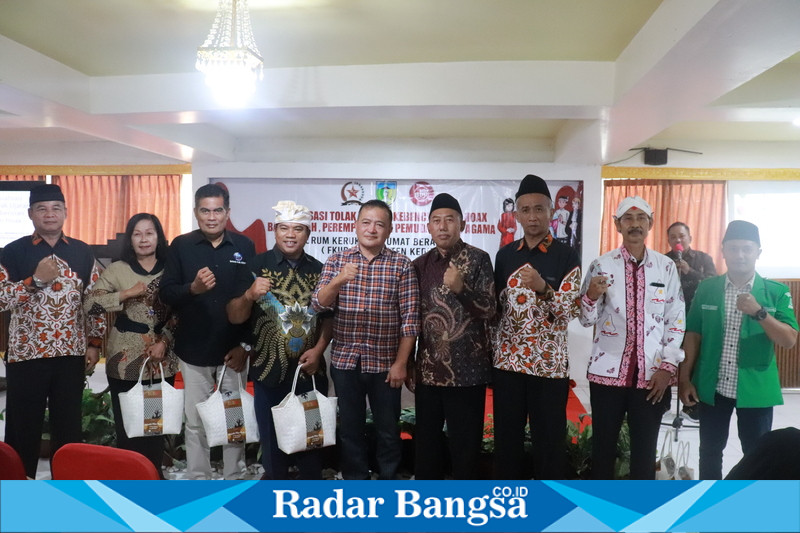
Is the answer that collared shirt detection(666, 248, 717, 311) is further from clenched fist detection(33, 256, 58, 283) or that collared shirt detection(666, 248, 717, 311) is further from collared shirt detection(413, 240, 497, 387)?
clenched fist detection(33, 256, 58, 283)

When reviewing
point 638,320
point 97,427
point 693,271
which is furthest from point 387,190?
point 638,320

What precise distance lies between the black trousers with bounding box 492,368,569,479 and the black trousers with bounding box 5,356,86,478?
6.09 ft

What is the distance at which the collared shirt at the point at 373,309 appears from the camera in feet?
7.40

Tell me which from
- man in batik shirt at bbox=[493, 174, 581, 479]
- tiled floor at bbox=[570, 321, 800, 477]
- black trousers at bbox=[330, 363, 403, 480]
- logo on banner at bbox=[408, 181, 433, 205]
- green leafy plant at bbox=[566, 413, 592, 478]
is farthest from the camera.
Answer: logo on banner at bbox=[408, 181, 433, 205]

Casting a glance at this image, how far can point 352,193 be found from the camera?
562 cm

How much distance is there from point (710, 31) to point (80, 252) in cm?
272

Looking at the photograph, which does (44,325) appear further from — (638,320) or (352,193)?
(352,193)

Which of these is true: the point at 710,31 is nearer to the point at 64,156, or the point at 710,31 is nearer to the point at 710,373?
the point at 710,373

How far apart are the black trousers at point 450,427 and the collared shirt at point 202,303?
2.88 feet

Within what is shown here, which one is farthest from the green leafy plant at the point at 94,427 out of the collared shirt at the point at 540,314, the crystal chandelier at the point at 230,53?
the collared shirt at the point at 540,314

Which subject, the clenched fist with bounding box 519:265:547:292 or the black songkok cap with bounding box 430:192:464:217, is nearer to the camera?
the clenched fist with bounding box 519:265:547:292

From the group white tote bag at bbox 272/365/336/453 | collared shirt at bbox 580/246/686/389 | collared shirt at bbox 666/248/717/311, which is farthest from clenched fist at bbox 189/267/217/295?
collared shirt at bbox 666/248/717/311

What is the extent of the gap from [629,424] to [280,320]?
4.83ft

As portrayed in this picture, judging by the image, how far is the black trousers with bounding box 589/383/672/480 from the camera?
2.17 m
